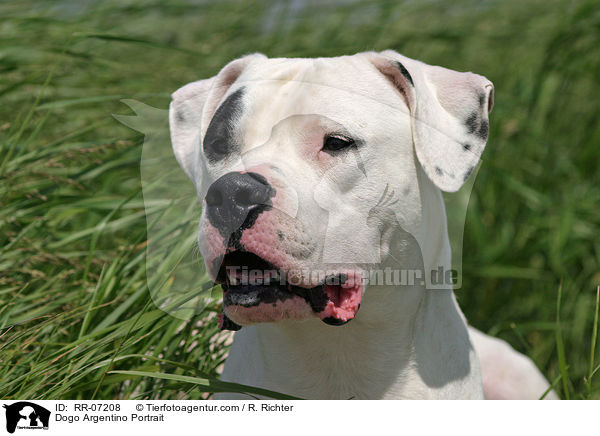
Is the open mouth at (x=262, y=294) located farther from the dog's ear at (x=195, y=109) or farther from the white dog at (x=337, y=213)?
the dog's ear at (x=195, y=109)

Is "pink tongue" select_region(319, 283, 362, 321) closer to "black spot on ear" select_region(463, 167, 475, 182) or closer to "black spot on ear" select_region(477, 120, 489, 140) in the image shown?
"black spot on ear" select_region(463, 167, 475, 182)

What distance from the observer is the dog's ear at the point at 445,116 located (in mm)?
1933

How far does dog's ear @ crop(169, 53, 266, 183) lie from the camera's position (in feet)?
7.21

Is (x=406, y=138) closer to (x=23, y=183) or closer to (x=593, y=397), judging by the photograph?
(x=593, y=397)

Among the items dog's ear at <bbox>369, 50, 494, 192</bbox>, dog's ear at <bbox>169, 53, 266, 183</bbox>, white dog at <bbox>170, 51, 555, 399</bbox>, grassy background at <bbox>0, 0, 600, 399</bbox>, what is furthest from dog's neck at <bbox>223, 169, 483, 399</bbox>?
dog's ear at <bbox>169, 53, 266, 183</bbox>

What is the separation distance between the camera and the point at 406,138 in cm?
197

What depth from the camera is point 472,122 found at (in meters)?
1.97

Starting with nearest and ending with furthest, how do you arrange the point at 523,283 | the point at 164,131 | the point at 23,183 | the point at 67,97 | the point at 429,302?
the point at 429,302, the point at 23,183, the point at 164,131, the point at 67,97, the point at 523,283

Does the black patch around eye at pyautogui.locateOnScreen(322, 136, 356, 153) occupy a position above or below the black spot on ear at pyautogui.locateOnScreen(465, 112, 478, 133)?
below

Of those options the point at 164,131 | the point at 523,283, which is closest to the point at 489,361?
the point at 523,283

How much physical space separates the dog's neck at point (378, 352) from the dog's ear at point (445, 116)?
12cm
